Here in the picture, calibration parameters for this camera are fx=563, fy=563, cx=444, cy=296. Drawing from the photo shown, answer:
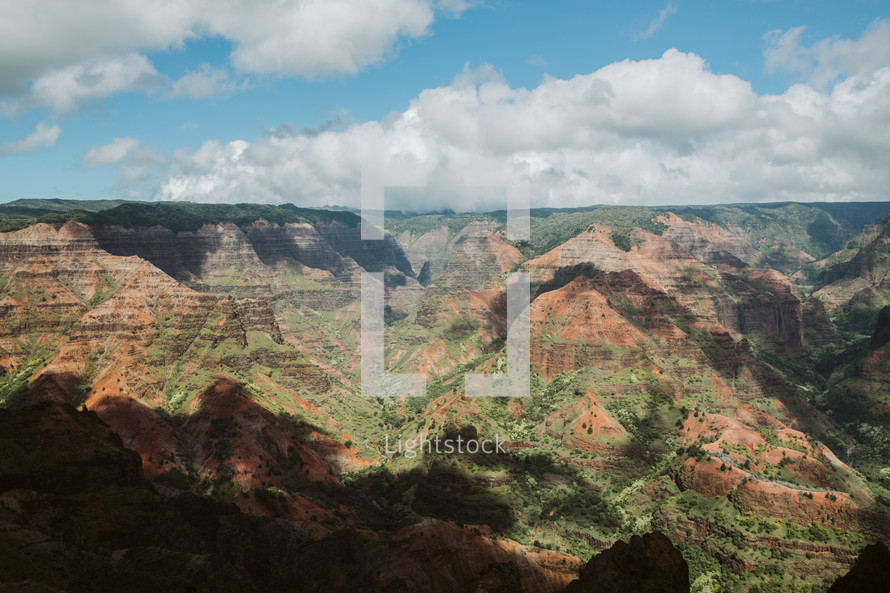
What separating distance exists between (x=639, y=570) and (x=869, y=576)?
494 inches

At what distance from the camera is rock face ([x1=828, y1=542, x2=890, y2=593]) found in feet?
91.1

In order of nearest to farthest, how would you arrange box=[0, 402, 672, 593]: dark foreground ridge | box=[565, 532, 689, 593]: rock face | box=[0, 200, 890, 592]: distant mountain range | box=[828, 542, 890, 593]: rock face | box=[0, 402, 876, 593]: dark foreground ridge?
box=[828, 542, 890, 593]: rock face → box=[0, 402, 876, 593]: dark foreground ridge → box=[565, 532, 689, 593]: rock face → box=[0, 402, 672, 593]: dark foreground ridge → box=[0, 200, 890, 592]: distant mountain range

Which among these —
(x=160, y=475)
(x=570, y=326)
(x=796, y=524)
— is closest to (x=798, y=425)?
(x=570, y=326)

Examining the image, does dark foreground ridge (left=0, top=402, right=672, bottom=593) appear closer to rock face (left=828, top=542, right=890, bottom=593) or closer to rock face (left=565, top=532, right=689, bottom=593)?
rock face (left=565, top=532, right=689, bottom=593)

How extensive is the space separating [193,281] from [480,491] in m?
140

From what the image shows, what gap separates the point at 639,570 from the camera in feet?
120

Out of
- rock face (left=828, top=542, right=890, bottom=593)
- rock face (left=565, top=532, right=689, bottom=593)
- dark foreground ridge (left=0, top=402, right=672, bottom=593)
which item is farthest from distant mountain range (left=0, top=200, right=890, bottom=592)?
rock face (left=828, top=542, right=890, bottom=593)

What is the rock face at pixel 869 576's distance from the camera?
1094 inches

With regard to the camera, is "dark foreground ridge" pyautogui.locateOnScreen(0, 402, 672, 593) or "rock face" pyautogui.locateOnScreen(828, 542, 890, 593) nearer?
"rock face" pyautogui.locateOnScreen(828, 542, 890, 593)

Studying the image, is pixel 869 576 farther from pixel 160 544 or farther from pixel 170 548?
pixel 160 544

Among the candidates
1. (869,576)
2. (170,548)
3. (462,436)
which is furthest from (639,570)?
(462,436)

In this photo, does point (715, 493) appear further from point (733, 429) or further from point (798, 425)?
point (798, 425)

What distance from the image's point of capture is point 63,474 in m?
48.2

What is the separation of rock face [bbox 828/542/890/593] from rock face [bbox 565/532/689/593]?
29.9 feet
